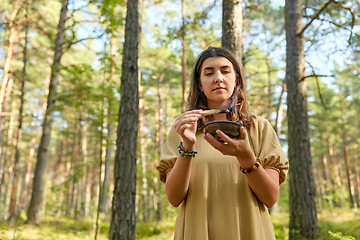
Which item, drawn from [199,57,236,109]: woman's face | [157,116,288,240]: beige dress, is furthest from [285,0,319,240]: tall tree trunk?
[199,57,236,109]: woman's face

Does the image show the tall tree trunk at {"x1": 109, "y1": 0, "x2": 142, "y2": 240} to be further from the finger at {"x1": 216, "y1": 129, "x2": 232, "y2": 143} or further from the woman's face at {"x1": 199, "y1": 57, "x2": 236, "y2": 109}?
the finger at {"x1": 216, "y1": 129, "x2": 232, "y2": 143}

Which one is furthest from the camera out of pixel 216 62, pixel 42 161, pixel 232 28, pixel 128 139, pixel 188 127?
pixel 42 161

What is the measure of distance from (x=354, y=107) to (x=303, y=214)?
21.0 metres

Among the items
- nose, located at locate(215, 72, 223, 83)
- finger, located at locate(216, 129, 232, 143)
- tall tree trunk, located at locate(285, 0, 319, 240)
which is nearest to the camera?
finger, located at locate(216, 129, 232, 143)

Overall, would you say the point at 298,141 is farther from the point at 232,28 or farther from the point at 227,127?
the point at 227,127

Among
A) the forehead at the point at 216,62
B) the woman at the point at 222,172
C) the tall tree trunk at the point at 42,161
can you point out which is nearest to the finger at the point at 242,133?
the woman at the point at 222,172

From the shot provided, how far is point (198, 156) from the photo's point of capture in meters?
1.50

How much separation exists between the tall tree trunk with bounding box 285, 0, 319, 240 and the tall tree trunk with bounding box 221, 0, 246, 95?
346 cm

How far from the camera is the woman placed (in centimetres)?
131

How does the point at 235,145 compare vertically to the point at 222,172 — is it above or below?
above

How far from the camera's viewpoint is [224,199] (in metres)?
1.39

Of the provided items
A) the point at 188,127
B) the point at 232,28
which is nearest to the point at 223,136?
the point at 188,127

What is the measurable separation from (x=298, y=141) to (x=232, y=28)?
151 inches

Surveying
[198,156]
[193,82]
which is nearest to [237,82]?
[193,82]
